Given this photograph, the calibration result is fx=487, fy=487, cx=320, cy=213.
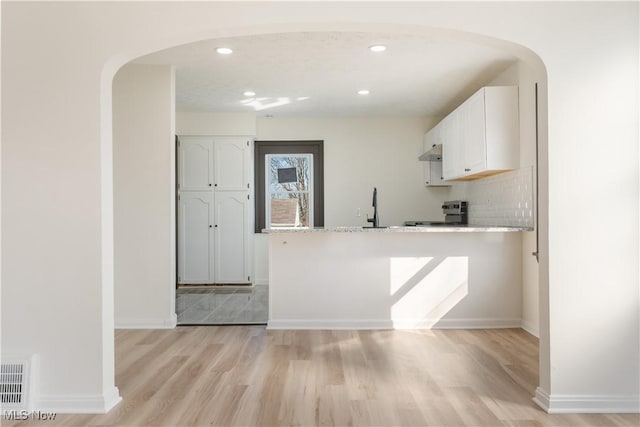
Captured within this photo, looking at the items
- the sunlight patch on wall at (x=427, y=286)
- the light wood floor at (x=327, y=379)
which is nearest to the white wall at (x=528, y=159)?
the light wood floor at (x=327, y=379)

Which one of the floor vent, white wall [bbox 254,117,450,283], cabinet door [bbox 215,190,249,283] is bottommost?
the floor vent

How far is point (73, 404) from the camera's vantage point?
2.60m

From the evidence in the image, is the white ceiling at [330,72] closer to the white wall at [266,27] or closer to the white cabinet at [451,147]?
the white cabinet at [451,147]

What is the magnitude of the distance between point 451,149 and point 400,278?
6.03 ft

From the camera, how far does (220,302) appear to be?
226 inches

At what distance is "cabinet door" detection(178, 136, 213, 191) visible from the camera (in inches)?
270

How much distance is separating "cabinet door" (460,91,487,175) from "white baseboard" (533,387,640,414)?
227 centimetres

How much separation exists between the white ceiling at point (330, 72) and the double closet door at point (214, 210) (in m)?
0.66

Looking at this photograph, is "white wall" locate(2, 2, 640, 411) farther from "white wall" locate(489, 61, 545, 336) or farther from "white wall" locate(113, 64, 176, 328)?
"white wall" locate(113, 64, 176, 328)

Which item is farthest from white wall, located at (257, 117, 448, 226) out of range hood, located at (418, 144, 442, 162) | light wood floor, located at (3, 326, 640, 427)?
light wood floor, located at (3, 326, 640, 427)

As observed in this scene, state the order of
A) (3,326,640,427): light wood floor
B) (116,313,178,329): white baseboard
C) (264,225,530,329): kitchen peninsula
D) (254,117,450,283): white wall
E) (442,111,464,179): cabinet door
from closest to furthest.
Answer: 1. (3,326,640,427): light wood floor
2. (264,225,530,329): kitchen peninsula
3. (116,313,178,329): white baseboard
4. (442,111,464,179): cabinet door
5. (254,117,450,283): white wall

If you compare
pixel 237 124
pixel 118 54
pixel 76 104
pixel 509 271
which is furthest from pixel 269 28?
pixel 237 124

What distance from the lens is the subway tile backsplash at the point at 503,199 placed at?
4273 millimetres

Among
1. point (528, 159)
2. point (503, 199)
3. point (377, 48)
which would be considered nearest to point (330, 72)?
point (377, 48)
